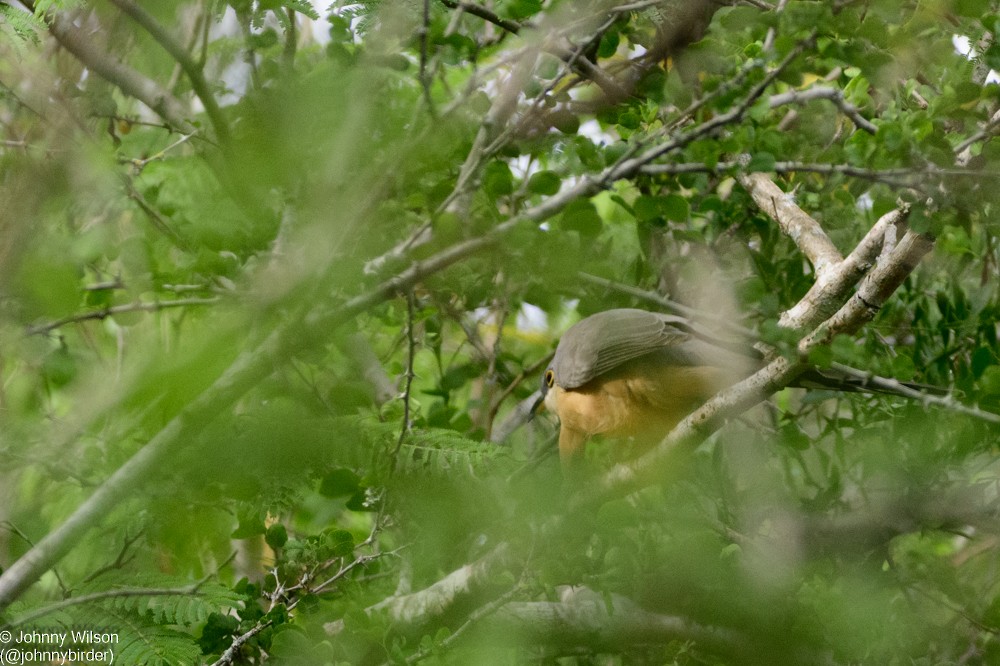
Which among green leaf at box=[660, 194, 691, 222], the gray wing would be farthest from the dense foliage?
the gray wing

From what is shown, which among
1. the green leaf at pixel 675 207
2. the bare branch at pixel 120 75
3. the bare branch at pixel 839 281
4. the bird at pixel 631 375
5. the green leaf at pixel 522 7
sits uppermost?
the bare branch at pixel 120 75

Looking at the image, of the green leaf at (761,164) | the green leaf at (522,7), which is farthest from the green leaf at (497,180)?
the green leaf at (761,164)

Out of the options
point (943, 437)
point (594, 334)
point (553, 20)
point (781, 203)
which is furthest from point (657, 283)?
point (553, 20)

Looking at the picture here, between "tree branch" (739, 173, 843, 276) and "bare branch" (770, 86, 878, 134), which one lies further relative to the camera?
"tree branch" (739, 173, 843, 276)

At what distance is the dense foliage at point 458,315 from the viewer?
1.19 m

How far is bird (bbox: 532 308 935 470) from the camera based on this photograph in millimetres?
2869

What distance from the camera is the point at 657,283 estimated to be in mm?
2936

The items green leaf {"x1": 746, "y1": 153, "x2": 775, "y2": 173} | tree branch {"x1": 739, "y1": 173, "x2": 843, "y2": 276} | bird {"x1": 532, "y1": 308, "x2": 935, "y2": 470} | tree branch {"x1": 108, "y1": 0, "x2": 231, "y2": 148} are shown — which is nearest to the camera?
green leaf {"x1": 746, "y1": 153, "x2": 775, "y2": 173}

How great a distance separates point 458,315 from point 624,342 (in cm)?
61

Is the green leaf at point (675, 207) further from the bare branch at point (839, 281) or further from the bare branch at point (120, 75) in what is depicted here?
the bare branch at point (120, 75)

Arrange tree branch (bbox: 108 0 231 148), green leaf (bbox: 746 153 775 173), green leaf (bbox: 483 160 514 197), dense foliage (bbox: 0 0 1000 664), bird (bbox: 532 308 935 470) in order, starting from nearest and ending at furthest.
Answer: dense foliage (bbox: 0 0 1000 664) < green leaf (bbox: 746 153 775 173) < tree branch (bbox: 108 0 231 148) < green leaf (bbox: 483 160 514 197) < bird (bbox: 532 308 935 470)

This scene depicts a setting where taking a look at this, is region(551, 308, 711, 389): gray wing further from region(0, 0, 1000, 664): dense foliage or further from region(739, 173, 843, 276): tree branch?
region(739, 173, 843, 276): tree branch

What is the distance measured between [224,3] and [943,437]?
220 cm

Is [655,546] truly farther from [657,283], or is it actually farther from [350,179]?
[350,179]
